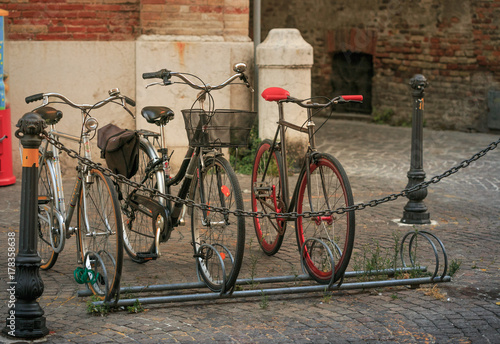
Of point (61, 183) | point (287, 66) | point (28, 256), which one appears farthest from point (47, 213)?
point (287, 66)

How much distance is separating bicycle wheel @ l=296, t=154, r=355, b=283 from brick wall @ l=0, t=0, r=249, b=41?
438 centimetres

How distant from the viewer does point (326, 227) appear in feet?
17.9

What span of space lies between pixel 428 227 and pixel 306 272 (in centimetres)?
204

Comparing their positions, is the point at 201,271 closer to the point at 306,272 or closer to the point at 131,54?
the point at 306,272

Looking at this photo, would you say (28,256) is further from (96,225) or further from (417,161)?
(417,161)

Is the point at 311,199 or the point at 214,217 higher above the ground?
the point at 311,199

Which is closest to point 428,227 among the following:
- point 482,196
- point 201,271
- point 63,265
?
point 482,196

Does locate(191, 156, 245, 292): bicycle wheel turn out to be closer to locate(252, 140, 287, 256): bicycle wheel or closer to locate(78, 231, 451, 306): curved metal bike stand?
locate(78, 231, 451, 306): curved metal bike stand

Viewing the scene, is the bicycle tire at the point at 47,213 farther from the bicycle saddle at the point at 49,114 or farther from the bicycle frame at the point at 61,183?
the bicycle saddle at the point at 49,114

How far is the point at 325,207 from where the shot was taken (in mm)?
5539

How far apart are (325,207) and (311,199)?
131 mm

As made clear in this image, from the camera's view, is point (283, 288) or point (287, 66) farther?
point (287, 66)

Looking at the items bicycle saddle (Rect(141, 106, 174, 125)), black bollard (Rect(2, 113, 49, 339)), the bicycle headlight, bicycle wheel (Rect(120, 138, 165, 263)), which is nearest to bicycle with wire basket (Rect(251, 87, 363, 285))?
bicycle saddle (Rect(141, 106, 174, 125))

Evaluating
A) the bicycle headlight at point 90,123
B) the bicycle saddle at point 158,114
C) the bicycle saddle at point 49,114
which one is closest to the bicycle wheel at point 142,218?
the bicycle saddle at point 158,114
